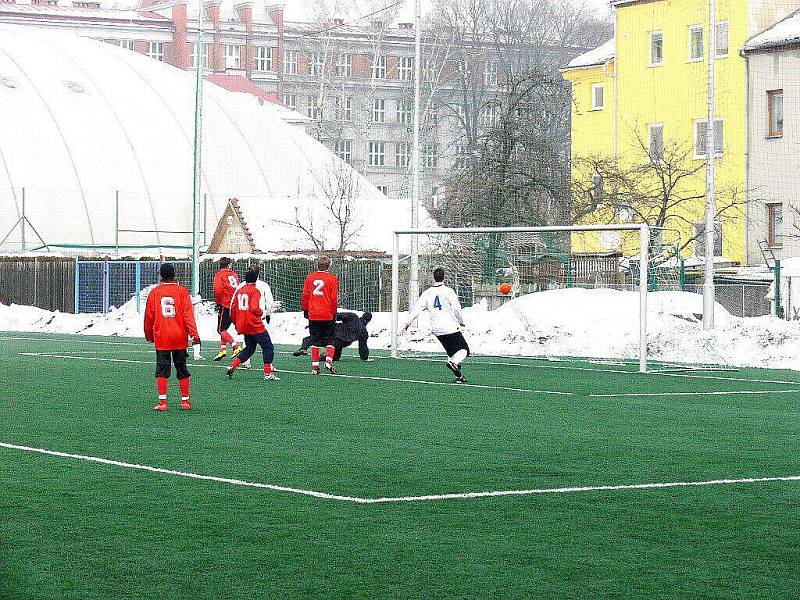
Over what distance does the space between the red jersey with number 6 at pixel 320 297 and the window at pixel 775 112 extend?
98.1 ft

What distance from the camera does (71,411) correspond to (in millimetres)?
16891

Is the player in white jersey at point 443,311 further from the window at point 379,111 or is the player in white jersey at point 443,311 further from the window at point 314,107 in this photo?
the window at point 379,111

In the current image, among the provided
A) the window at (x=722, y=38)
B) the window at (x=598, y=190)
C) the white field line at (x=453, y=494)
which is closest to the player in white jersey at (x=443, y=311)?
the white field line at (x=453, y=494)

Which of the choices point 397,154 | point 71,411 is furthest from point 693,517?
point 397,154

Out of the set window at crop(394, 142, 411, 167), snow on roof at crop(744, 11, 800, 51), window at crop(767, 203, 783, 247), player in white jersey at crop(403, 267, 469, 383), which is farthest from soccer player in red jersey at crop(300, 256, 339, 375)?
window at crop(394, 142, 411, 167)

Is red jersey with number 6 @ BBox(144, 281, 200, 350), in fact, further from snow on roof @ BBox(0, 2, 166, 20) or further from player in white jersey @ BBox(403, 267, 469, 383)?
snow on roof @ BBox(0, 2, 166, 20)

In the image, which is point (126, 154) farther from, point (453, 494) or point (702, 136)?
point (453, 494)

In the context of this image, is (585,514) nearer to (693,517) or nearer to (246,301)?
(693,517)

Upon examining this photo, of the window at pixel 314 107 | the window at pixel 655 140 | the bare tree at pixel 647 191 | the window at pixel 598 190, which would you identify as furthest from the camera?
the window at pixel 314 107

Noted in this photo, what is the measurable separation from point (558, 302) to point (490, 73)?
7655 cm

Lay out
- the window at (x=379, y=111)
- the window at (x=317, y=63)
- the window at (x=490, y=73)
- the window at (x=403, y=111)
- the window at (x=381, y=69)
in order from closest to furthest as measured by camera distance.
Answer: the window at (x=317, y=63) → the window at (x=490, y=73) → the window at (x=403, y=111) → the window at (x=379, y=111) → the window at (x=381, y=69)

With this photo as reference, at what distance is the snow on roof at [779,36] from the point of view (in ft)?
161

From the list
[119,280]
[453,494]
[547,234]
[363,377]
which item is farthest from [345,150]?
[453,494]

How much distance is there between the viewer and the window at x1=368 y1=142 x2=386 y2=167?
374 ft
